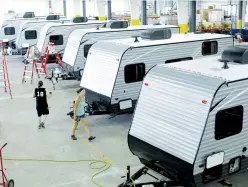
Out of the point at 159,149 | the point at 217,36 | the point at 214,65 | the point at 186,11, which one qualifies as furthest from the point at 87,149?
the point at 186,11

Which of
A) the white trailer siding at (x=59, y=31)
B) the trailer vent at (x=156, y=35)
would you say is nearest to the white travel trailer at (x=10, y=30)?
the white trailer siding at (x=59, y=31)

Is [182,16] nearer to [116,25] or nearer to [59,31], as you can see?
[116,25]

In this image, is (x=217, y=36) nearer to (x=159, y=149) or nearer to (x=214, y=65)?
(x=214, y=65)

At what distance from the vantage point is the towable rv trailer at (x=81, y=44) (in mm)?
15008

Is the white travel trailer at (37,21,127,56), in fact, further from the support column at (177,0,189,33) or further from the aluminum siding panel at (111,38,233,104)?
the aluminum siding panel at (111,38,233,104)

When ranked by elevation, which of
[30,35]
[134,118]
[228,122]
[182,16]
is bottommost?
[134,118]

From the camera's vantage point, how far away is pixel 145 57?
10695 mm

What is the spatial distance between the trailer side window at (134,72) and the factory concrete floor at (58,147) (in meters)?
1.39

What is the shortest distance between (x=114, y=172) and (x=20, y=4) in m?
44.2

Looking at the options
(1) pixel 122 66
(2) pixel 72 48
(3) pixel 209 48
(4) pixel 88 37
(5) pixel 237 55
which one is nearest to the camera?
(5) pixel 237 55

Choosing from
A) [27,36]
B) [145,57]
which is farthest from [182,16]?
[145,57]

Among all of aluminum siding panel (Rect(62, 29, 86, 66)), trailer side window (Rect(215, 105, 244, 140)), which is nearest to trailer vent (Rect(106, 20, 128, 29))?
aluminum siding panel (Rect(62, 29, 86, 66))

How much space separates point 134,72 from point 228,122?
14.9 ft

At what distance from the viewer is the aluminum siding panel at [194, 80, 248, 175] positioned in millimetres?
6109
